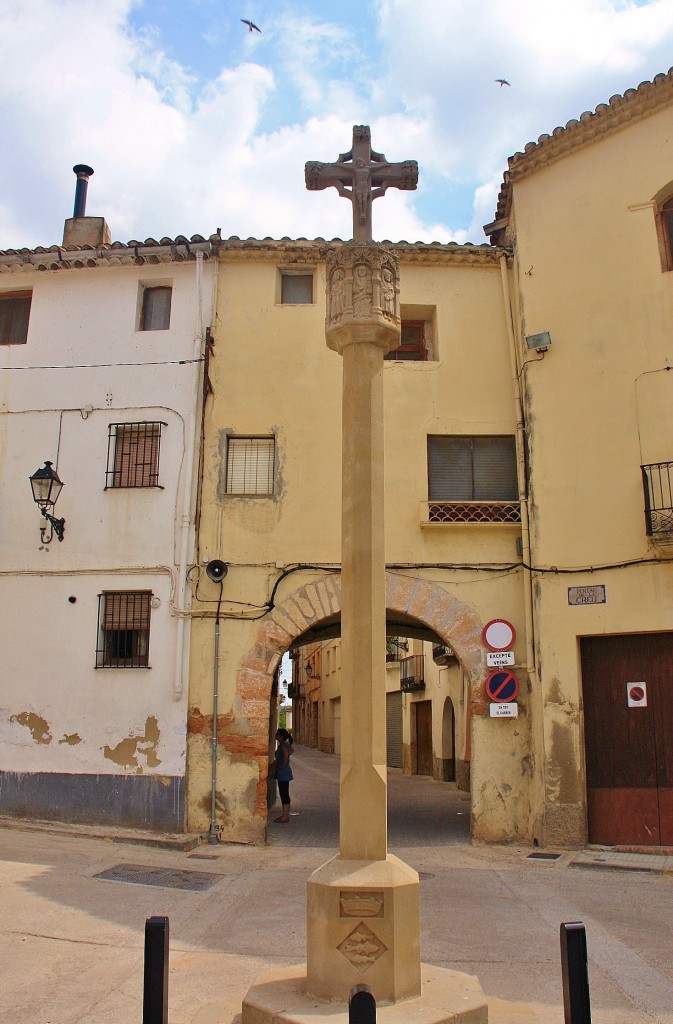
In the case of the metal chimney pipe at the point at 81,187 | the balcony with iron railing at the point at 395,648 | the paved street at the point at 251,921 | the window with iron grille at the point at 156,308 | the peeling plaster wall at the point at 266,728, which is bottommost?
the paved street at the point at 251,921

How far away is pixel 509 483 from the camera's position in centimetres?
1173

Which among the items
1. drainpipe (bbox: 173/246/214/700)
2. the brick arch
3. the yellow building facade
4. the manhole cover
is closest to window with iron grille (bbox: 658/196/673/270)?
the yellow building facade

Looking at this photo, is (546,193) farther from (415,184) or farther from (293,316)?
(415,184)

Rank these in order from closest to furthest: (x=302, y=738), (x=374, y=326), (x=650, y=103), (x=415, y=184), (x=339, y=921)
Answer: (x=339, y=921), (x=374, y=326), (x=415, y=184), (x=650, y=103), (x=302, y=738)

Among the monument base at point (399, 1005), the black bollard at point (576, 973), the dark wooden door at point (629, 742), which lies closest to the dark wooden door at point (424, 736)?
the dark wooden door at point (629, 742)

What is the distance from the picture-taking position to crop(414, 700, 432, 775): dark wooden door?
22.4 meters

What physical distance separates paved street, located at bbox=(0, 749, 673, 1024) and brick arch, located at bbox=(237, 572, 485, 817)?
202 centimetres

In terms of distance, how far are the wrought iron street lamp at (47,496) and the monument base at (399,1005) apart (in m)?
7.91

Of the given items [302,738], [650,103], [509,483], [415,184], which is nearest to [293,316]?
[509,483]

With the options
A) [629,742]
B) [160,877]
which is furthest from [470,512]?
[160,877]

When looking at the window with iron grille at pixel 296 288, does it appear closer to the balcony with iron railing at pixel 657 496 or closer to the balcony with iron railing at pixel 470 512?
the balcony with iron railing at pixel 470 512

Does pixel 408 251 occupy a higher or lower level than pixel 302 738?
higher

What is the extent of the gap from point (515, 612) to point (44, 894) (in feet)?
20.8

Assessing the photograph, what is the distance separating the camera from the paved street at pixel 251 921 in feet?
16.7
